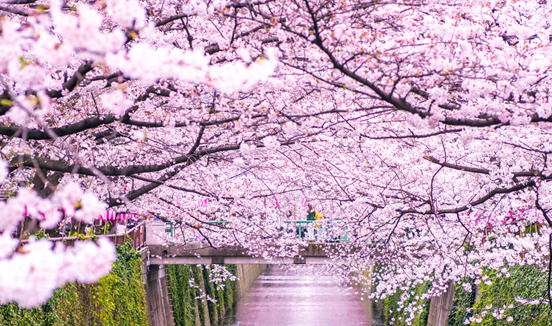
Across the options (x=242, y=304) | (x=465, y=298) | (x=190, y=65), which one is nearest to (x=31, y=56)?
(x=190, y=65)

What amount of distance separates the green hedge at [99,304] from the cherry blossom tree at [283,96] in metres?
1.82

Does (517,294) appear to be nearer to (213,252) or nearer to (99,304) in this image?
(99,304)

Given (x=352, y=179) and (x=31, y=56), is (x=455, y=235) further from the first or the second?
(x=31, y=56)

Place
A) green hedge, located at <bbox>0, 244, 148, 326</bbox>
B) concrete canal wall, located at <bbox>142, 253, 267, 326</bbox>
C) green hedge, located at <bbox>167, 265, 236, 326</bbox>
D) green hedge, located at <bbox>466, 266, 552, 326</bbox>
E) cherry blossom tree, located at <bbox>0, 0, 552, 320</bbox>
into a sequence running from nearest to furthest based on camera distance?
cherry blossom tree, located at <bbox>0, 0, 552, 320</bbox> < green hedge, located at <bbox>0, 244, 148, 326</bbox> < green hedge, located at <bbox>466, 266, 552, 326</bbox> < concrete canal wall, located at <bbox>142, 253, 267, 326</bbox> < green hedge, located at <bbox>167, 265, 236, 326</bbox>

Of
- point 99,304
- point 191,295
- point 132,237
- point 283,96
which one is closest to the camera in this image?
point 283,96

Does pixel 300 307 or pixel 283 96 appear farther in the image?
pixel 300 307

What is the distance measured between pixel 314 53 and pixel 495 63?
160 centimetres

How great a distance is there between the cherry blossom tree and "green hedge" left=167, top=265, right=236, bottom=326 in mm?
9987

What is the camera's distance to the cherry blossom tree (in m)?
2.89

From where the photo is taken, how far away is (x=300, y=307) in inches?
1236

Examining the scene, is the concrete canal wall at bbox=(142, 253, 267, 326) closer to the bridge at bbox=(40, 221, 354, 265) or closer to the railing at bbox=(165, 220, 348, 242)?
the bridge at bbox=(40, 221, 354, 265)

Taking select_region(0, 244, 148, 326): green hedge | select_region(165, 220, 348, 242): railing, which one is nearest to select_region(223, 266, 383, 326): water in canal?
select_region(165, 220, 348, 242): railing

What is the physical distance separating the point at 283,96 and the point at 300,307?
26720 mm

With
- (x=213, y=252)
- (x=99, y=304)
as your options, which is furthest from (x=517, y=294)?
(x=213, y=252)
